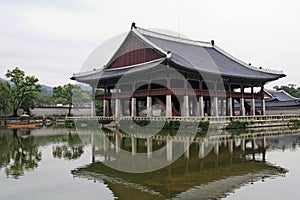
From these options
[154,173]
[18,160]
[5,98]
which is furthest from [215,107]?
[5,98]

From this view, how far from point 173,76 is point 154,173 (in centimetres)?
2671

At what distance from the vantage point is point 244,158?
53.5ft

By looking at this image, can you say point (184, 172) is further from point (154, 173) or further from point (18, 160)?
point (18, 160)

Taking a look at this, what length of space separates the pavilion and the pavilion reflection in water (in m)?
18.9

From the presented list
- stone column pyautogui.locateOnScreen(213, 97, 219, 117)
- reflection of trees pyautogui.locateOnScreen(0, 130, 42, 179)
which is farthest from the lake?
stone column pyautogui.locateOnScreen(213, 97, 219, 117)

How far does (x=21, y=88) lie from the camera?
59375mm

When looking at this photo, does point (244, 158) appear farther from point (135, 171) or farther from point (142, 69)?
point (142, 69)

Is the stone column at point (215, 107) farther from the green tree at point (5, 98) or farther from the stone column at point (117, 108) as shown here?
the green tree at point (5, 98)

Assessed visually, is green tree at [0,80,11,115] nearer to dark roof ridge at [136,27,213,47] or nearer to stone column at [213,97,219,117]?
dark roof ridge at [136,27,213,47]

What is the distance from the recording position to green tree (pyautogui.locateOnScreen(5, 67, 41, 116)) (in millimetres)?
58938

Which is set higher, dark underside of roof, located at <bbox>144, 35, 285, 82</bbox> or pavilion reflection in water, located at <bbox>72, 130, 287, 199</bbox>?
dark underside of roof, located at <bbox>144, 35, 285, 82</bbox>

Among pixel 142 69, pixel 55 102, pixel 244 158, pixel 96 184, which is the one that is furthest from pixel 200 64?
pixel 55 102

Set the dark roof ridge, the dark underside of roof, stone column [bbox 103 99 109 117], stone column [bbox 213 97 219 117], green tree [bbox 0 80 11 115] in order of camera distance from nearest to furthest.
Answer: stone column [bbox 213 97 219 117]
the dark underside of roof
the dark roof ridge
stone column [bbox 103 99 109 117]
green tree [bbox 0 80 11 115]

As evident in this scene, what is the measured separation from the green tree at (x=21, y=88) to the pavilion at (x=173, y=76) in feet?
41.8
